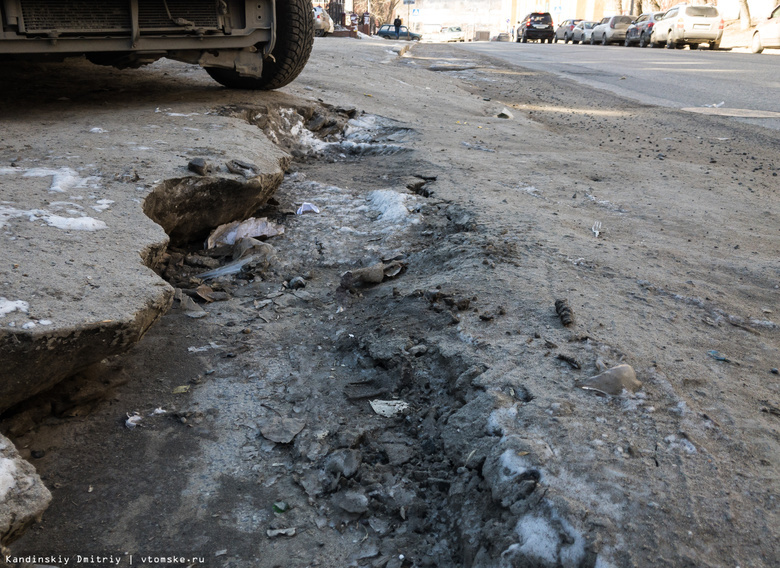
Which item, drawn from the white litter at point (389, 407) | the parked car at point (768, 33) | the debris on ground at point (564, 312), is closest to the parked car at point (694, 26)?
the parked car at point (768, 33)

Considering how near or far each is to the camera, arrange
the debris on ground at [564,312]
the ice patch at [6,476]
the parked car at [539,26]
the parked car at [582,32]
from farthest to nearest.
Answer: the parked car at [539,26]
the parked car at [582,32]
the debris on ground at [564,312]
the ice patch at [6,476]

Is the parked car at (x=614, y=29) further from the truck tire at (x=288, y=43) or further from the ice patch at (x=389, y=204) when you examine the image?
the ice patch at (x=389, y=204)

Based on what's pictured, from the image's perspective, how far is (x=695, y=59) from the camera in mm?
13883

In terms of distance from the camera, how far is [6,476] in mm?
1368

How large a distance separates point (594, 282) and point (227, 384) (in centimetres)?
138

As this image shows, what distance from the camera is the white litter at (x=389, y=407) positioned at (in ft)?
6.31

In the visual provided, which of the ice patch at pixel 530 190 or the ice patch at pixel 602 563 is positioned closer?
the ice patch at pixel 602 563

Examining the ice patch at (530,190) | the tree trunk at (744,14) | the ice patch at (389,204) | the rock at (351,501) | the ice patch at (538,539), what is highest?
the tree trunk at (744,14)

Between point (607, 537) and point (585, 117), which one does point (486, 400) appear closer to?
point (607, 537)

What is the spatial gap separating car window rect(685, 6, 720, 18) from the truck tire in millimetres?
20454

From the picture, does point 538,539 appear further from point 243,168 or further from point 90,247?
point 243,168

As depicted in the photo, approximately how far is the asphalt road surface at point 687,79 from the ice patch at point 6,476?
263 inches

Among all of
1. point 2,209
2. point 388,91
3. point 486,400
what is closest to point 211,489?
point 486,400

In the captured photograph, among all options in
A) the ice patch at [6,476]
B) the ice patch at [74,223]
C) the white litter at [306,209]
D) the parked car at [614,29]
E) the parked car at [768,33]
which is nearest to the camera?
the ice patch at [6,476]
